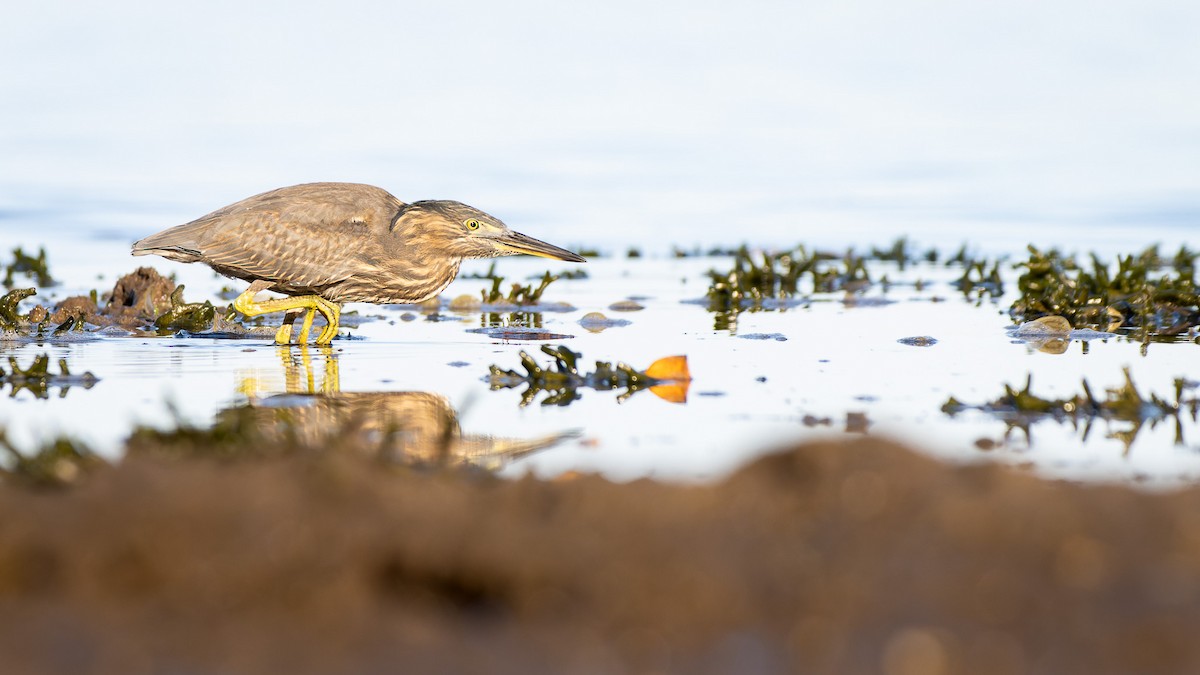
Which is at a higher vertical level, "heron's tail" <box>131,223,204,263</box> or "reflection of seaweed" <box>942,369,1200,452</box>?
"heron's tail" <box>131,223,204,263</box>

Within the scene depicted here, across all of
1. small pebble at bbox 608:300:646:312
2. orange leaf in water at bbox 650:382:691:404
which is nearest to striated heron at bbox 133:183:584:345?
small pebble at bbox 608:300:646:312

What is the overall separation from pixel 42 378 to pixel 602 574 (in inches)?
170

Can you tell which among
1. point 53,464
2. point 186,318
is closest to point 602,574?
point 53,464

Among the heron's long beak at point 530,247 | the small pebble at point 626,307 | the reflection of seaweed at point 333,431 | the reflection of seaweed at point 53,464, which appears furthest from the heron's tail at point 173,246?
the reflection of seaweed at point 53,464

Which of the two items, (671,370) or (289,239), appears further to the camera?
(289,239)

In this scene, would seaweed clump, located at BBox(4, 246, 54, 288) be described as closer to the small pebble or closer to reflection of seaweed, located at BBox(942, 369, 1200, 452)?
the small pebble

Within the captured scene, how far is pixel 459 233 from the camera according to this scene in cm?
919

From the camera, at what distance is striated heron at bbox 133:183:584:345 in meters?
8.72

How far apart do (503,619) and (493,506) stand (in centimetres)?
50

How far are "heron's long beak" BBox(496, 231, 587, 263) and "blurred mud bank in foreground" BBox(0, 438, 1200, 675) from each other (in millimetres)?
6039

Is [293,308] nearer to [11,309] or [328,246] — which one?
[328,246]

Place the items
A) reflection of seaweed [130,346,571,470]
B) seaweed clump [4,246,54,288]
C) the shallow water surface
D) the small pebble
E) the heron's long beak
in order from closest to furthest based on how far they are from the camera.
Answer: reflection of seaweed [130,346,571,470], the shallow water surface, the heron's long beak, the small pebble, seaweed clump [4,246,54,288]

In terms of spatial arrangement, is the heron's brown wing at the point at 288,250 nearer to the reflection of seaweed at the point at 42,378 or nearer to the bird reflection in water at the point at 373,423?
the bird reflection in water at the point at 373,423

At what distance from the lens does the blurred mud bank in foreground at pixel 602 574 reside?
2535 mm
